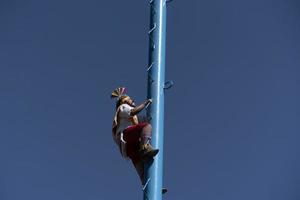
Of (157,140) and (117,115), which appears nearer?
(157,140)

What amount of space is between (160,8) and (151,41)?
40 cm

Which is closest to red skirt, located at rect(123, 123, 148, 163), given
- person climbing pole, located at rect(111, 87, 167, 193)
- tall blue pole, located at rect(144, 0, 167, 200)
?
person climbing pole, located at rect(111, 87, 167, 193)

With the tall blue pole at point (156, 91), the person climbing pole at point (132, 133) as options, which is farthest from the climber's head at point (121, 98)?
the tall blue pole at point (156, 91)

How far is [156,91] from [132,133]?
2.30 feet

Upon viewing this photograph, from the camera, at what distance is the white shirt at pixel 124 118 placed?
7809 mm

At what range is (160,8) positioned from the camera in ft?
24.9

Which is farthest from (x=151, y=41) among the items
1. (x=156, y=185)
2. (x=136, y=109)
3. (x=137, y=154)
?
(x=156, y=185)

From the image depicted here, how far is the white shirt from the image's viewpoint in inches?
307

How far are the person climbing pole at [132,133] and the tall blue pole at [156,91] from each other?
0.24ft

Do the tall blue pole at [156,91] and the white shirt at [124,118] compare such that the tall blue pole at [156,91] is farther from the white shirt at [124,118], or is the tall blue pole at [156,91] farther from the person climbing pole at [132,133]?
the white shirt at [124,118]

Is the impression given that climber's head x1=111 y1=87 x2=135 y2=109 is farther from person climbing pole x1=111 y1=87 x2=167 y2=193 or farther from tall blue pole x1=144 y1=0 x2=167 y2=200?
tall blue pole x1=144 y1=0 x2=167 y2=200

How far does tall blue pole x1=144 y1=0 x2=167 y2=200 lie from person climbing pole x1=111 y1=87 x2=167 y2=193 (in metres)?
0.07

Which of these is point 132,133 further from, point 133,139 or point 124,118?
point 124,118

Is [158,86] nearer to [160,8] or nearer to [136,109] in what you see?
[136,109]
